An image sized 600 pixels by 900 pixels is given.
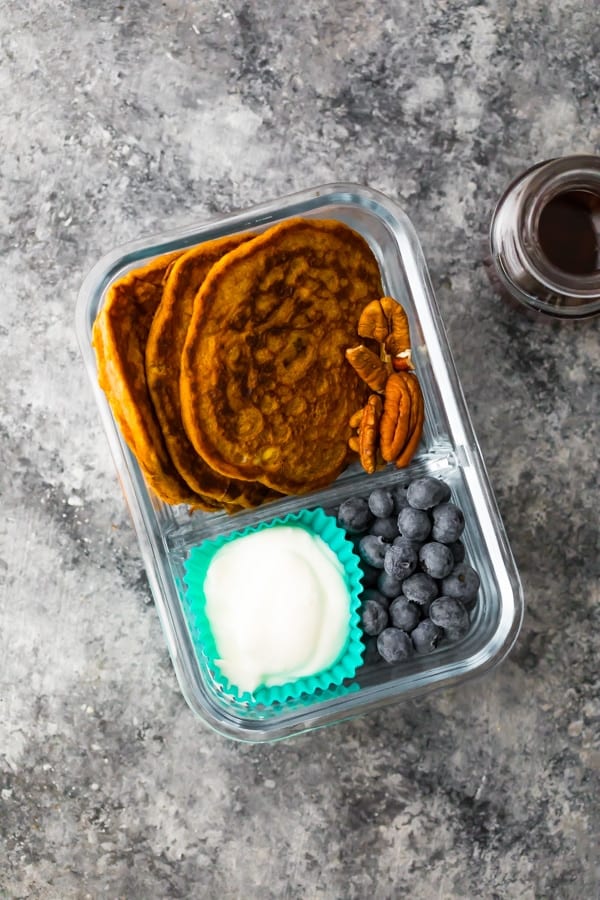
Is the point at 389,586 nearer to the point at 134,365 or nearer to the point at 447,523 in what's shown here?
the point at 447,523

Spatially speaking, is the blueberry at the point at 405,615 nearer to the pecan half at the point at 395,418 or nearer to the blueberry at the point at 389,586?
the blueberry at the point at 389,586

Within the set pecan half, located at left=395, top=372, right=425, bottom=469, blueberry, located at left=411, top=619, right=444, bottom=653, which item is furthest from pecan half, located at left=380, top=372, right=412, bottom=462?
blueberry, located at left=411, top=619, right=444, bottom=653

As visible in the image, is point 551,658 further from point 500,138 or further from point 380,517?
point 500,138

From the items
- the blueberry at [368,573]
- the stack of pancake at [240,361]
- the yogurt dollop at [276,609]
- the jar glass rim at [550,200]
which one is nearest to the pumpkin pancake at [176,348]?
the stack of pancake at [240,361]

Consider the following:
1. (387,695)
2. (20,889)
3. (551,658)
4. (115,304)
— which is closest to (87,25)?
(115,304)

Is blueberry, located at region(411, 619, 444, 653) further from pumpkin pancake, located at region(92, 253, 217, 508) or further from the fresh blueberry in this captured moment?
pumpkin pancake, located at region(92, 253, 217, 508)

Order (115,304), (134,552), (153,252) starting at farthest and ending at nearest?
(134,552) < (153,252) < (115,304)

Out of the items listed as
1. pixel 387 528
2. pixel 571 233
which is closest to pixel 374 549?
pixel 387 528
